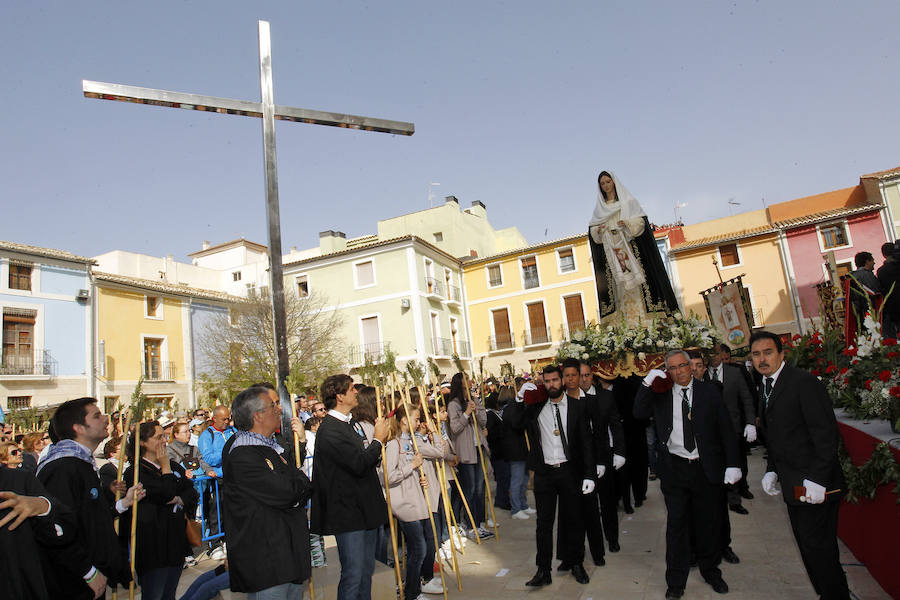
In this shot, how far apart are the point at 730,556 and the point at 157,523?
4.97 meters

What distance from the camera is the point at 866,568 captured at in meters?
4.63

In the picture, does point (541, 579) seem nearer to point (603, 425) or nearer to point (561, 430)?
point (561, 430)

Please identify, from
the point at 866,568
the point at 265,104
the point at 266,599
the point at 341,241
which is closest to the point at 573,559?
the point at 866,568

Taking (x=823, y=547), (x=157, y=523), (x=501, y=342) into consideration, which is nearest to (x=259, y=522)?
(x=157, y=523)

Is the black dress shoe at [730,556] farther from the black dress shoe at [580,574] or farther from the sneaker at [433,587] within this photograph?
the sneaker at [433,587]

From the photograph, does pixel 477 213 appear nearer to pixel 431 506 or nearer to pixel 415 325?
pixel 415 325

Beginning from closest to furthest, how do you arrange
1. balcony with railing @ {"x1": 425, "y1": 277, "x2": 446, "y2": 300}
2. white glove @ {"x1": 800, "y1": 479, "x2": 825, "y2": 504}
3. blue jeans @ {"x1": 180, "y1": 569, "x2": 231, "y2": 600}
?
white glove @ {"x1": 800, "y1": 479, "x2": 825, "y2": 504}
blue jeans @ {"x1": 180, "y1": 569, "x2": 231, "y2": 600}
balcony with railing @ {"x1": 425, "y1": 277, "x2": 446, "y2": 300}

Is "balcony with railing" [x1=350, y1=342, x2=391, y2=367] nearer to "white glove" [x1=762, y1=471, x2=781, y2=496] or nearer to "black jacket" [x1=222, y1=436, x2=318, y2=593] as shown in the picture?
"white glove" [x1=762, y1=471, x2=781, y2=496]

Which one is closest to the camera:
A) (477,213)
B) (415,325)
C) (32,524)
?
(32,524)

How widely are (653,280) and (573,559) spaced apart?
4803mm

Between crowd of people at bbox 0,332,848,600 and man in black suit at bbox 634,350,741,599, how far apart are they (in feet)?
0.04

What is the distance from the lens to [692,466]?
4945 millimetres

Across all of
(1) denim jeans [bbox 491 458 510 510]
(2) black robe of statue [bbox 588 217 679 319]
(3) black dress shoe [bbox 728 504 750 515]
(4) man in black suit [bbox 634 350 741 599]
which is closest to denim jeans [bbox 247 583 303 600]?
(4) man in black suit [bbox 634 350 741 599]

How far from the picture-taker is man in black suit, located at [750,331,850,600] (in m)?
3.65
